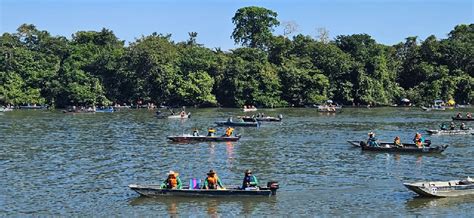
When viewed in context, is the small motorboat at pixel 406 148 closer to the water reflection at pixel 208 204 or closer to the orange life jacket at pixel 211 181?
the water reflection at pixel 208 204

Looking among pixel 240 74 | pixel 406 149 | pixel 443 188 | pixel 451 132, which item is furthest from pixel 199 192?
pixel 240 74

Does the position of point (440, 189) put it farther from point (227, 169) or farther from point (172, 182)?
point (227, 169)

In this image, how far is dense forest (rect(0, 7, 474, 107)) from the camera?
428ft

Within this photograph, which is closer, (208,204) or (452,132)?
(208,204)

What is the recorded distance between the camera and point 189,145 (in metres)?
58.9

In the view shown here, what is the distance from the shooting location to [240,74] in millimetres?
131875

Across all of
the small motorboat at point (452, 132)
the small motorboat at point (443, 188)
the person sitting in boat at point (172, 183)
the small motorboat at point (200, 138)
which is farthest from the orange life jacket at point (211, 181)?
the small motorboat at point (452, 132)

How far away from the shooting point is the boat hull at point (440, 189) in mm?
34406

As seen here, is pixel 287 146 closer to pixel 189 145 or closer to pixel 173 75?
pixel 189 145

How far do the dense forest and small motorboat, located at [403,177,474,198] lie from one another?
93.8 metres

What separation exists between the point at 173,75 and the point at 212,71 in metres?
8.48

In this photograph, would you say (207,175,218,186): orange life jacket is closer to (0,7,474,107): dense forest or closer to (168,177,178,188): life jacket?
(168,177,178,188): life jacket

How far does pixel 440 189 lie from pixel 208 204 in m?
11.4

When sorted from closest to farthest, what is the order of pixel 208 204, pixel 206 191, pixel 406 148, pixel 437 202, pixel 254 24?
pixel 208 204
pixel 437 202
pixel 206 191
pixel 406 148
pixel 254 24
